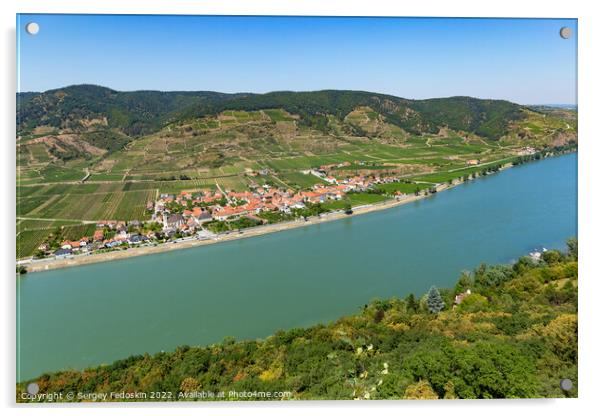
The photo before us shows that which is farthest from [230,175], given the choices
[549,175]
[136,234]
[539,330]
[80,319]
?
[539,330]

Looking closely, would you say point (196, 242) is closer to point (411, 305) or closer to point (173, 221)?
point (173, 221)

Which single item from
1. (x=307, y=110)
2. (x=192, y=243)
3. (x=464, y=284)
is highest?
(x=307, y=110)

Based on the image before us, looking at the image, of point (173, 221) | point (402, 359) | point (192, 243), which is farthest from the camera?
point (173, 221)

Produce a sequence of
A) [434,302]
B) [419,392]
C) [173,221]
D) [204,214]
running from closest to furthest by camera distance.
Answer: [419,392], [434,302], [173,221], [204,214]

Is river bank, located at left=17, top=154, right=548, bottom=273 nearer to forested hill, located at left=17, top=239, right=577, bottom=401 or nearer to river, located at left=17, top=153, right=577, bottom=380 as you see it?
river, located at left=17, top=153, right=577, bottom=380

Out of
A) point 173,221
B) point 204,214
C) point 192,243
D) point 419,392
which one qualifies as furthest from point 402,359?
point 204,214

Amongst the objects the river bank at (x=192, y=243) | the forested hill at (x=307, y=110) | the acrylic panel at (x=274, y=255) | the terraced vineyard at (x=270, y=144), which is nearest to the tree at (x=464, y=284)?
the acrylic panel at (x=274, y=255)

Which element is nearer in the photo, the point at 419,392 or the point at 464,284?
the point at 419,392
